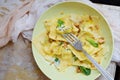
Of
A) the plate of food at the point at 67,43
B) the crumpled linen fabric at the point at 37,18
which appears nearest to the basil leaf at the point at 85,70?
the plate of food at the point at 67,43

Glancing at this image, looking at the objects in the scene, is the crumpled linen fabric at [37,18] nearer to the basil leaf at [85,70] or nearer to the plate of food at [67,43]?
the plate of food at [67,43]

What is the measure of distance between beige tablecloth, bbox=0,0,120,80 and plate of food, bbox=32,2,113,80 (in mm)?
48

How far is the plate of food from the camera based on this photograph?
978 millimetres

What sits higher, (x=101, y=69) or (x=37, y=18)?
(x=37, y=18)

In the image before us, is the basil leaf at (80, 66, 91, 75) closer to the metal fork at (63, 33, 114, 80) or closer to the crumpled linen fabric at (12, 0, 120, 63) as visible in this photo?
the metal fork at (63, 33, 114, 80)

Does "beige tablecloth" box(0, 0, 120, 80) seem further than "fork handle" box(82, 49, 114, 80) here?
Yes

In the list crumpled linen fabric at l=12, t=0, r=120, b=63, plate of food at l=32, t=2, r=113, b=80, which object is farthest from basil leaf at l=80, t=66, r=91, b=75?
crumpled linen fabric at l=12, t=0, r=120, b=63

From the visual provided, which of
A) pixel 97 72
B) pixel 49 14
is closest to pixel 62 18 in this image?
pixel 49 14

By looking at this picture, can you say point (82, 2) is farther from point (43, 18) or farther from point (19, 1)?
point (19, 1)

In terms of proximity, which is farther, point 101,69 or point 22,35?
point 22,35

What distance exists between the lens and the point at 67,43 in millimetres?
1008

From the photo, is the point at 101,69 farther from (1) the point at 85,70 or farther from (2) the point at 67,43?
(2) the point at 67,43

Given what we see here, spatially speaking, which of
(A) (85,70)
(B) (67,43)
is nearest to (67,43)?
(B) (67,43)

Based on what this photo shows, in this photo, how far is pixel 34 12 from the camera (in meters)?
1.09
